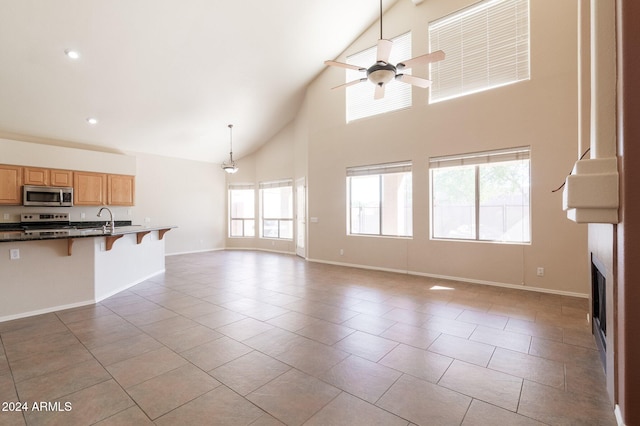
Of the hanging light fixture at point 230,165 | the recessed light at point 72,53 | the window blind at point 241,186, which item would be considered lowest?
the window blind at point 241,186

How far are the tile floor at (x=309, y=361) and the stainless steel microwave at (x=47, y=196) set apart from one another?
3.61 m

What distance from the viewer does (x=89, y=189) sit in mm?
6625

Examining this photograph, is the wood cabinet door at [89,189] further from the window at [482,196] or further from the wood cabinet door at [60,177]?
the window at [482,196]

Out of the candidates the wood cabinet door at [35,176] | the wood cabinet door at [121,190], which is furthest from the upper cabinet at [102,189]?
the wood cabinet door at [35,176]

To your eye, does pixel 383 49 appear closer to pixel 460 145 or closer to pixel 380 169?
pixel 460 145

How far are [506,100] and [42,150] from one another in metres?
9.00

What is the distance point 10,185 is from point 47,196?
1.84 ft

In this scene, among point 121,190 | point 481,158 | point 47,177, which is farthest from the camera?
point 121,190

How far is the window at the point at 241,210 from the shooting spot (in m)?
9.91

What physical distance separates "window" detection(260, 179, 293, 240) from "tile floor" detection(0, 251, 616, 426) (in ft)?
15.8

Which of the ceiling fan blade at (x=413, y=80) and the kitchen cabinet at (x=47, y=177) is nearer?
the ceiling fan blade at (x=413, y=80)

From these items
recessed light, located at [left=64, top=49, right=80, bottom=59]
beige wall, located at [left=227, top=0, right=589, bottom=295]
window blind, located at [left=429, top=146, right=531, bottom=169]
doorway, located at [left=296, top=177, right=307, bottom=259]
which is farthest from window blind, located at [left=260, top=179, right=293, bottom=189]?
recessed light, located at [left=64, top=49, right=80, bottom=59]

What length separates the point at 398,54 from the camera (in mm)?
5973

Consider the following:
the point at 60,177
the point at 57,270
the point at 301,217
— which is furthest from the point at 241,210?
the point at 57,270
